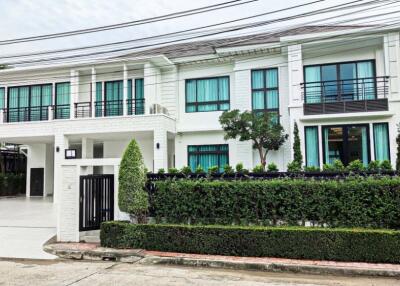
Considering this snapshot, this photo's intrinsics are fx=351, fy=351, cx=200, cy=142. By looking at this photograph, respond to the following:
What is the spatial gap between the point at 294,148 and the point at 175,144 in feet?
20.4

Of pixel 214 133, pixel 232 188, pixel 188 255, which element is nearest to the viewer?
pixel 188 255

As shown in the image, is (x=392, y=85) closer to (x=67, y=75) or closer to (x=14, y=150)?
(x=67, y=75)

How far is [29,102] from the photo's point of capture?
1953 cm

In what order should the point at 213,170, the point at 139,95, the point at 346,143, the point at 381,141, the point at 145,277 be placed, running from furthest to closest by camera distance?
the point at 139,95 < the point at 346,143 < the point at 381,141 < the point at 213,170 < the point at 145,277

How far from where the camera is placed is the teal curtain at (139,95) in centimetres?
1770

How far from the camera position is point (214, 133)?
17.2 m

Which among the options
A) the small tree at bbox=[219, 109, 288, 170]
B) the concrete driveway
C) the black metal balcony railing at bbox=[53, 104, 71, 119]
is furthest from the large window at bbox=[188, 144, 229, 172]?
the black metal balcony railing at bbox=[53, 104, 71, 119]

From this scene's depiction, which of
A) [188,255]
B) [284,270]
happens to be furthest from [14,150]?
[284,270]

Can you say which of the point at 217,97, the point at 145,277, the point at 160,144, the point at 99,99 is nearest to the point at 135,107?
Result: the point at 99,99

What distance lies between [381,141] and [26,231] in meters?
13.2

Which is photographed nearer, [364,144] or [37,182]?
[364,144]

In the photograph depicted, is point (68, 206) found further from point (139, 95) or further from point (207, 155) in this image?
point (139, 95)

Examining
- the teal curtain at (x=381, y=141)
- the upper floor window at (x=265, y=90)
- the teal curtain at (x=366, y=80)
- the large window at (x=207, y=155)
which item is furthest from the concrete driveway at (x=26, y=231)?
the teal curtain at (x=366, y=80)

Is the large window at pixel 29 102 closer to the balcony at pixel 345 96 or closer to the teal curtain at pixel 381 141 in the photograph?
the balcony at pixel 345 96
